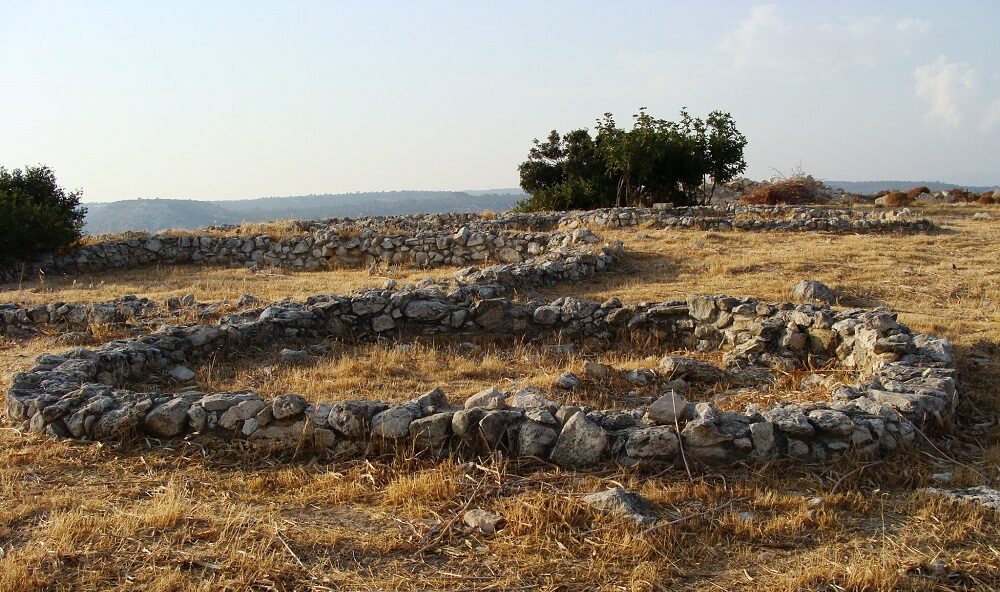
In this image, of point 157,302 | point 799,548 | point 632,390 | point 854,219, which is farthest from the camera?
point 854,219

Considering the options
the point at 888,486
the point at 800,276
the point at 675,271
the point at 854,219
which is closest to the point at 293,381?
the point at 888,486

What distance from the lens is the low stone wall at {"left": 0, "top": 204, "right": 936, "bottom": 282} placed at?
1563cm

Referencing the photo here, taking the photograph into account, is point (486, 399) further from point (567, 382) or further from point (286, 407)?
point (286, 407)

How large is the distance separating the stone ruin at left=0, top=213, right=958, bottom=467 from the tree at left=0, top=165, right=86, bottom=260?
7.11 m

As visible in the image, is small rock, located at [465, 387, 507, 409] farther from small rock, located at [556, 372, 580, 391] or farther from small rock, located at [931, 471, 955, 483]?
small rock, located at [931, 471, 955, 483]

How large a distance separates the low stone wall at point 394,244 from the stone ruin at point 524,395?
238 inches

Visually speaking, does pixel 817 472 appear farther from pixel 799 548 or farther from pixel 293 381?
pixel 293 381

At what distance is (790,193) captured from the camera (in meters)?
29.3

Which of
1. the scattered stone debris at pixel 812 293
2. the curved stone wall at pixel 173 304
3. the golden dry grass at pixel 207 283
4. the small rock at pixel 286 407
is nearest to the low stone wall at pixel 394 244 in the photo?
the golden dry grass at pixel 207 283

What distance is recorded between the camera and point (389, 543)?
3.89 m

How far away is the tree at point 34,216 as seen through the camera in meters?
15.1

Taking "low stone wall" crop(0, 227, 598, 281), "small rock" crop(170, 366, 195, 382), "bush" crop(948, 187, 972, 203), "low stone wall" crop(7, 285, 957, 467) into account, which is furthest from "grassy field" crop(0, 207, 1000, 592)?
"bush" crop(948, 187, 972, 203)

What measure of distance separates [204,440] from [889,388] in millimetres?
5462

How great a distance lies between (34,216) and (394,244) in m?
7.94
